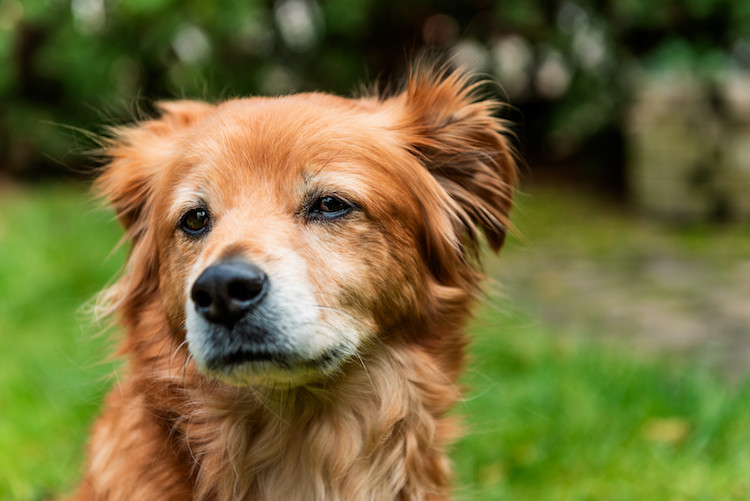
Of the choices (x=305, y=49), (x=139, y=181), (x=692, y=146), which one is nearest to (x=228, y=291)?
(x=139, y=181)

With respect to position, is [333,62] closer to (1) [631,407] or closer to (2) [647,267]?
(2) [647,267]

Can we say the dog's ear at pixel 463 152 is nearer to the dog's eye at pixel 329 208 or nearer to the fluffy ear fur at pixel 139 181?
the dog's eye at pixel 329 208

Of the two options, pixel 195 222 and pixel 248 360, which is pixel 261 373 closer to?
pixel 248 360

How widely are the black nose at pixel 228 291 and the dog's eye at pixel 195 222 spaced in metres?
0.40

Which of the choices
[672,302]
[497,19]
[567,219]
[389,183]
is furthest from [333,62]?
[389,183]

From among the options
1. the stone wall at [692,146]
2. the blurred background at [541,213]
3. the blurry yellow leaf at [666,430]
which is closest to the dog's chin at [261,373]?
the blurred background at [541,213]

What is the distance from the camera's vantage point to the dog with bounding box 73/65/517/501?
231 centimetres

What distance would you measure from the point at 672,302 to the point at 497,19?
427 centimetres

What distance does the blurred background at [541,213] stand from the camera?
3.79 meters

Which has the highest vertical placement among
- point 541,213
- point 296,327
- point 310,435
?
point 296,327

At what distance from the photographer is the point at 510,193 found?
2893 millimetres

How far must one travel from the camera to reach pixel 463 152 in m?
2.85

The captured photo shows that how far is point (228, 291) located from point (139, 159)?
3.31 ft

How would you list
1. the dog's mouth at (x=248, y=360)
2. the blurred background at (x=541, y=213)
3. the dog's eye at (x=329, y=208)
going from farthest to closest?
1. the blurred background at (x=541, y=213)
2. the dog's eye at (x=329, y=208)
3. the dog's mouth at (x=248, y=360)
